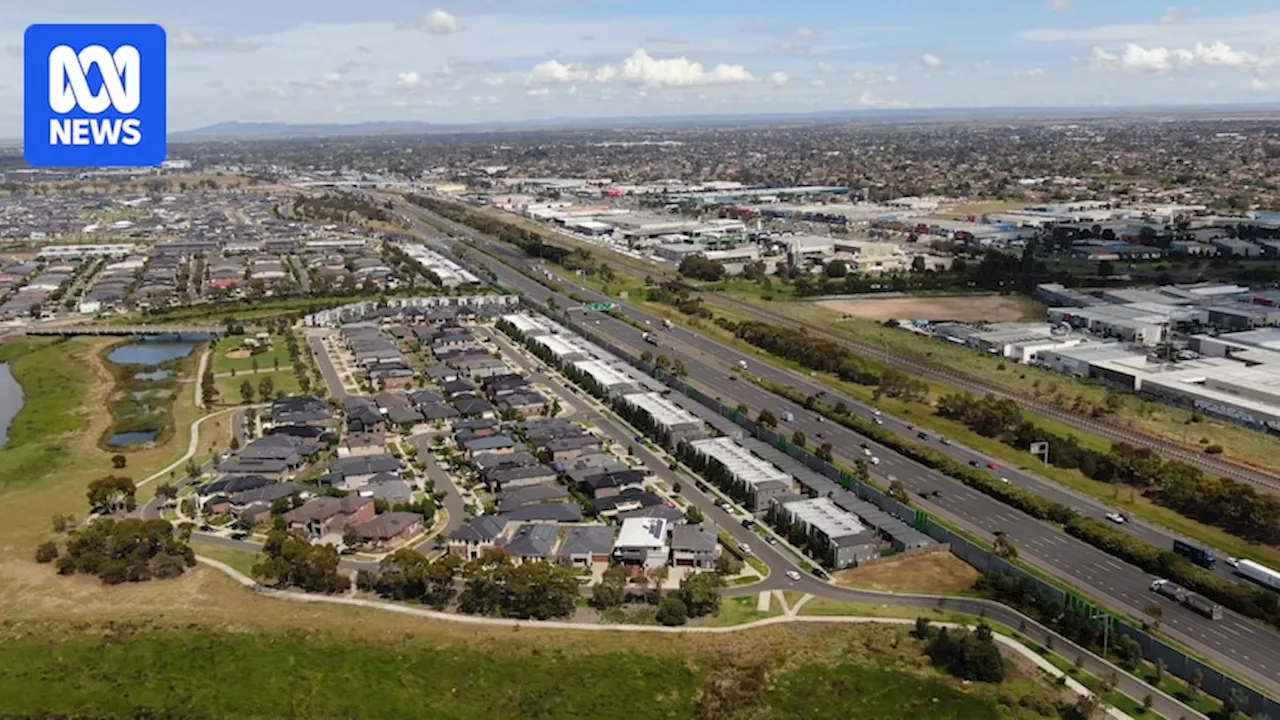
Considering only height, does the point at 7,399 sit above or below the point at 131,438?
above

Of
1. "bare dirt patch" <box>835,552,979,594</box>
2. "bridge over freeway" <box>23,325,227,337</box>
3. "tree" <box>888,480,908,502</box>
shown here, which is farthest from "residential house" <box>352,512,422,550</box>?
"bridge over freeway" <box>23,325,227,337</box>

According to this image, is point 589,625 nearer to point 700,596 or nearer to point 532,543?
point 700,596

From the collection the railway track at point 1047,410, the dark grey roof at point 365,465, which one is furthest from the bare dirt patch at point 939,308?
the dark grey roof at point 365,465

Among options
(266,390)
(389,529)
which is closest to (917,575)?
(389,529)

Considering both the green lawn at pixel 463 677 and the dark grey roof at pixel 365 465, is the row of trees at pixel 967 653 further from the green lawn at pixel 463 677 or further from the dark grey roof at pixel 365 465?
the dark grey roof at pixel 365 465

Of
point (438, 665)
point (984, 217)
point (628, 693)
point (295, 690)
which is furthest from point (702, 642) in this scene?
point (984, 217)

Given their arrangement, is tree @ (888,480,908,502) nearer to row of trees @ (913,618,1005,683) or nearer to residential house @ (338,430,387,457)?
row of trees @ (913,618,1005,683)

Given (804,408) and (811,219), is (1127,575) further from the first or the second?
(811,219)
